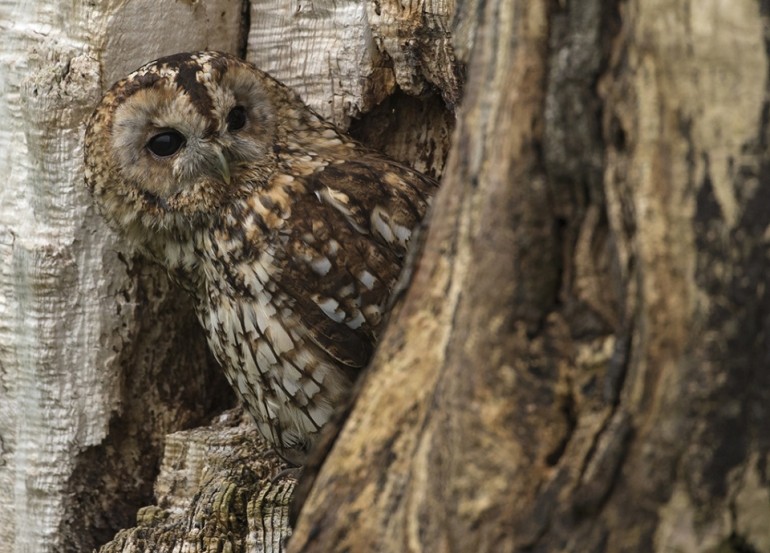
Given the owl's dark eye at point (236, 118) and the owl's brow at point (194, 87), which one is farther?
the owl's dark eye at point (236, 118)


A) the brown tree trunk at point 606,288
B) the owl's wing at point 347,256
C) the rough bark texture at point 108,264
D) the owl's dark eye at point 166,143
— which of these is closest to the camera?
the brown tree trunk at point 606,288

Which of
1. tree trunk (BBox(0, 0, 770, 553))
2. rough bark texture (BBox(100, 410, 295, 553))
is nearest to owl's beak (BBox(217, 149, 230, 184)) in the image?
rough bark texture (BBox(100, 410, 295, 553))

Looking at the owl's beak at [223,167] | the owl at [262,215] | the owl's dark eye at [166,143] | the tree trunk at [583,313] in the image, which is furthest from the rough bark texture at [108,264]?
the tree trunk at [583,313]

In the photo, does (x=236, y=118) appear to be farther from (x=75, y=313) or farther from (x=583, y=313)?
(x=583, y=313)

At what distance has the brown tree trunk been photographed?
139 centimetres

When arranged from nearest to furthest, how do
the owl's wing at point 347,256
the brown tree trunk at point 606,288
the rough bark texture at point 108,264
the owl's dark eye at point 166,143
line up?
the brown tree trunk at point 606,288 < the owl's wing at point 347,256 < the owl's dark eye at point 166,143 < the rough bark texture at point 108,264

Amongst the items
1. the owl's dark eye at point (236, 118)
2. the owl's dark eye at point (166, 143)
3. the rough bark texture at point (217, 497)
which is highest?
the owl's dark eye at point (236, 118)

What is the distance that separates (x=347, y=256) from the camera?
97.4 inches

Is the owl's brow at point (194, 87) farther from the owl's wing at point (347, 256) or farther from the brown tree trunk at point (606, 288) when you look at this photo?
the brown tree trunk at point (606, 288)

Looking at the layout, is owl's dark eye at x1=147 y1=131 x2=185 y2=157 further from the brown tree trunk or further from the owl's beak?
the brown tree trunk

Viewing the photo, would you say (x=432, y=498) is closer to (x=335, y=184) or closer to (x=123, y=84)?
(x=335, y=184)

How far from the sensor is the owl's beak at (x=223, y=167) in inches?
99.6

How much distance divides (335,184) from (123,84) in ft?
2.00

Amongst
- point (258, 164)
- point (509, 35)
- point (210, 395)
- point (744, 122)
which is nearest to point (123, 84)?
point (258, 164)
